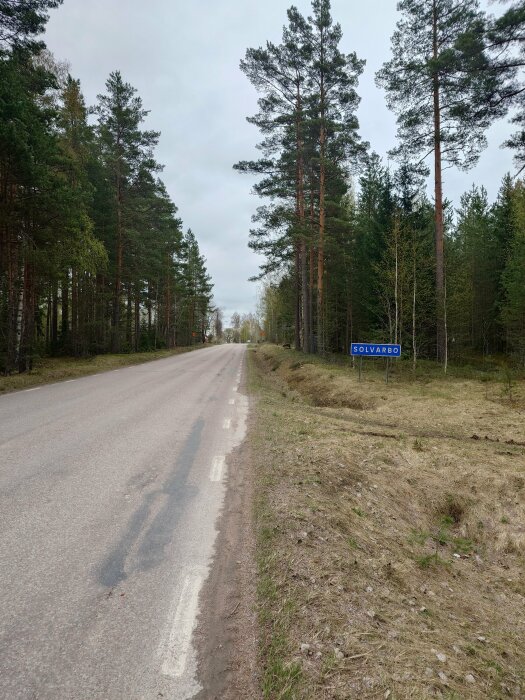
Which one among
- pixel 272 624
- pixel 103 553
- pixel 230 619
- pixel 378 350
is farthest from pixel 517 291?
pixel 103 553

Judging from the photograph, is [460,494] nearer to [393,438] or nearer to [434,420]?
[393,438]

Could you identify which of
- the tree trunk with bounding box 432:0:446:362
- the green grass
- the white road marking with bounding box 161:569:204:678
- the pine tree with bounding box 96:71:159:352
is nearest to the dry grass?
the green grass

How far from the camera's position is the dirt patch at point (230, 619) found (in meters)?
2.21

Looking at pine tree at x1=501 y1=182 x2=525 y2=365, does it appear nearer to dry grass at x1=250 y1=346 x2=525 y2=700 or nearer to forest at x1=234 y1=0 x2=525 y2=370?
forest at x1=234 y1=0 x2=525 y2=370

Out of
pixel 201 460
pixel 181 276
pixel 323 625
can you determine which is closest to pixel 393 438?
pixel 201 460

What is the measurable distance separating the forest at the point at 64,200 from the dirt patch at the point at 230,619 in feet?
48.5

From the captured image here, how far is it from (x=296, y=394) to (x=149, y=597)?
12.3m

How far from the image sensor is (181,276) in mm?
52594

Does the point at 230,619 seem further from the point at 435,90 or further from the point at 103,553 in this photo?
the point at 435,90

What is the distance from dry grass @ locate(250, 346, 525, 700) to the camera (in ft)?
7.56

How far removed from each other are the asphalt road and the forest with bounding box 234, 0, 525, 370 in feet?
48.0

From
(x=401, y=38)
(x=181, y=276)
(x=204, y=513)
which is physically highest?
(x=401, y=38)

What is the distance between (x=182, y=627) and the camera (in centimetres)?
259

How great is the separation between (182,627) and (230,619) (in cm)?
35
